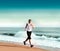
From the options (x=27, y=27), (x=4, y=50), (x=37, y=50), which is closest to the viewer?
(x=4, y=50)

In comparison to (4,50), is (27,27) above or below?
above

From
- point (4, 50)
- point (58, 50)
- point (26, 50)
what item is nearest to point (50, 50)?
point (58, 50)

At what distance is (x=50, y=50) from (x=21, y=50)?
2296mm

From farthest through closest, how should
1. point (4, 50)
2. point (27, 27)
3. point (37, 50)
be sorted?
point (27, 27)
point (37, 50)
point (4, 50)

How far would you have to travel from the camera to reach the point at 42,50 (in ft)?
63.2

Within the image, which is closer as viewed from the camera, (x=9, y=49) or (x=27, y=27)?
(x=9, y=49)

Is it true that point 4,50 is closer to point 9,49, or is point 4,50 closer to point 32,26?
point 9,49

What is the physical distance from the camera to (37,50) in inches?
752

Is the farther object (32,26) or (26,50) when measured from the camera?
(32,26)

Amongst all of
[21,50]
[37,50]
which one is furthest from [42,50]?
[21,50]

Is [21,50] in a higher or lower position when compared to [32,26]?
lower

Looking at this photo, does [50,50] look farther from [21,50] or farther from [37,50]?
[21,50]

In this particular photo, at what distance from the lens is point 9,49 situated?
18.5 meters

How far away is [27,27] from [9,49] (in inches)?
104
